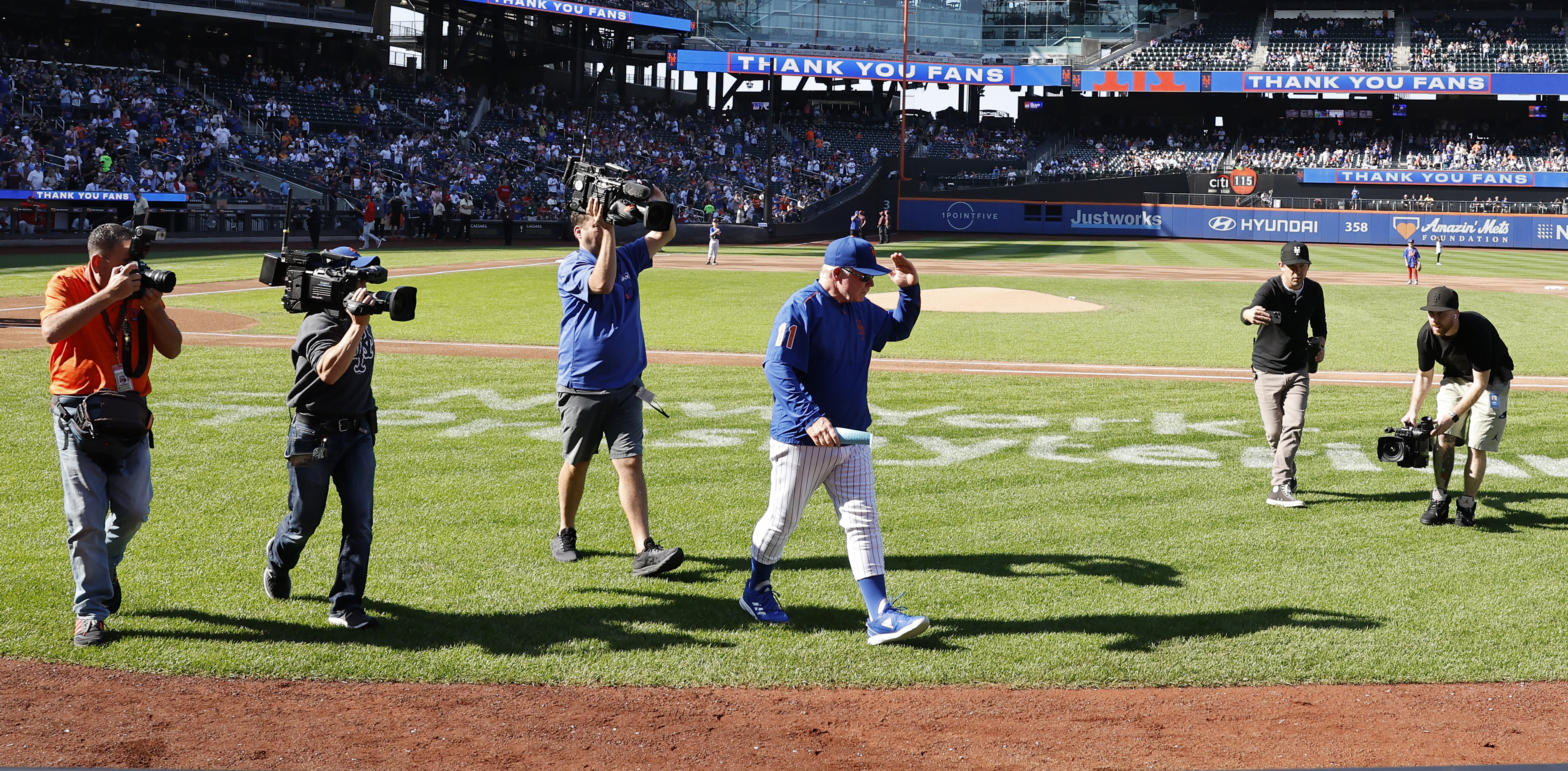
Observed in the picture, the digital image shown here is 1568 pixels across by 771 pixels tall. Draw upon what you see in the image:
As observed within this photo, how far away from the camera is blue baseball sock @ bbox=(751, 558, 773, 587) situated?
21.3ft

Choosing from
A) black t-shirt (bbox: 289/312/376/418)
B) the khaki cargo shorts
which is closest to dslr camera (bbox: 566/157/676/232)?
black t-shirt (bbox: 289/312/376/418)

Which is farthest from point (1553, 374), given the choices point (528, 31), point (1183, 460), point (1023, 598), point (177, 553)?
point (528, 31)

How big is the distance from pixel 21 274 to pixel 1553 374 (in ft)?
94.0

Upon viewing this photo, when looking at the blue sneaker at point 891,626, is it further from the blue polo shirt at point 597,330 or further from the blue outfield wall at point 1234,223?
the blue outfield wall at point 1234,223

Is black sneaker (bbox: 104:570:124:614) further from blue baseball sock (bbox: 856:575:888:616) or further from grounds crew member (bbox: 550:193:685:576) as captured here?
blue baseball sock (bbox: 856:575:888:616)

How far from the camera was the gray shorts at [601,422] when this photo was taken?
711cm

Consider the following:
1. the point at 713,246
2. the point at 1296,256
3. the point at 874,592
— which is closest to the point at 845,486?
the point at 874,592

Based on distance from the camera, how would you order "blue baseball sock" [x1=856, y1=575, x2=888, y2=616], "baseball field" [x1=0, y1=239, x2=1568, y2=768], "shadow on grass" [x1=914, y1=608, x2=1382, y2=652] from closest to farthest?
"baseball field" [x1=0, y1=239, x2=1568, y2=768] < "blue baseball sock" [x1=856, y1=575, x2=888, y2=616] < "shadow on grass" [x1=914, y1=608, x2=1382, y2=652]

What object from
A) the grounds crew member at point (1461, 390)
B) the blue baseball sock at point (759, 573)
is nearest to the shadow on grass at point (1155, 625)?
the blue baseball sock at point (759, 573)

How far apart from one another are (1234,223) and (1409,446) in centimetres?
5120

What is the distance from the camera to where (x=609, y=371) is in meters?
7.10

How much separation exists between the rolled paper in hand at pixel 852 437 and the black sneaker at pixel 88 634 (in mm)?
3730

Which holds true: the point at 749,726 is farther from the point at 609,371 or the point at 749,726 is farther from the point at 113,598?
the point at 113,598

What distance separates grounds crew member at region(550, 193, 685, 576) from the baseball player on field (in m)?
1.15
